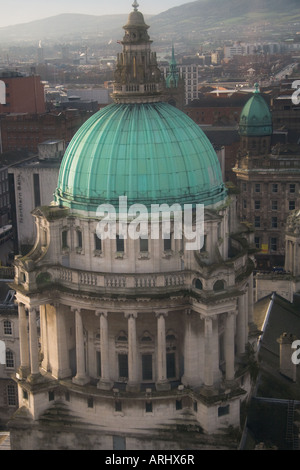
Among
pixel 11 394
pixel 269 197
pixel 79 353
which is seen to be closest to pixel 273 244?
pixel 269 197

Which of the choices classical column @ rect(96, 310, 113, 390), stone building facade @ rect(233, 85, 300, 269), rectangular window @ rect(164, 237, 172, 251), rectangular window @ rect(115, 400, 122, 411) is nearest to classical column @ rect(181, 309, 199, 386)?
rectangular window @ rect(115, 400, 122, 411)

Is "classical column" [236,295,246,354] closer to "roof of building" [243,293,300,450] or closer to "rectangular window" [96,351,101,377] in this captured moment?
"roof of building" [243,293,300,450]

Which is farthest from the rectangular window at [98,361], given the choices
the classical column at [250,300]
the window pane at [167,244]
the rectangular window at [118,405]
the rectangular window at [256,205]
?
the rectangular window at [256,205]

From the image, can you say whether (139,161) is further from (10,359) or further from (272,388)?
(10,359)

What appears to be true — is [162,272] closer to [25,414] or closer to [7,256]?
[25,414]
